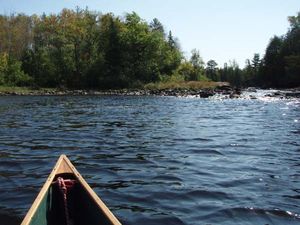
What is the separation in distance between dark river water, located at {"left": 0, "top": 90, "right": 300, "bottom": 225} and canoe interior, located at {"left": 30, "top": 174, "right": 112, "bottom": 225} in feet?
3.65

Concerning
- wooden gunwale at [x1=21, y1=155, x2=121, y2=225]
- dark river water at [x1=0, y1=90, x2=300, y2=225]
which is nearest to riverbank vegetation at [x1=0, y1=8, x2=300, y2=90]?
dark river water at [x1=0, y1=90, x2=300, y2=225]

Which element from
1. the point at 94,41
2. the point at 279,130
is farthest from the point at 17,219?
the point at 94,41

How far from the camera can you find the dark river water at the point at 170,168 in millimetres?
7641

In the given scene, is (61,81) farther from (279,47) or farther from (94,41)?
(279,47)

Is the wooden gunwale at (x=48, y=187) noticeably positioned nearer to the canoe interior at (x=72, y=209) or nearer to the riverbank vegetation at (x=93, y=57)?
the canoe interior at (x=72, y=209)

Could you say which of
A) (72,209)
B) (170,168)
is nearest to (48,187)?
(72,209)

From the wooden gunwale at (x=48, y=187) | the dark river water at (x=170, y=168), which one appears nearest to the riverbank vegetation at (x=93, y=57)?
the dark river water at (x=170, y=168)

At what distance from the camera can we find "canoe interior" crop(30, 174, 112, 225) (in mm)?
5766

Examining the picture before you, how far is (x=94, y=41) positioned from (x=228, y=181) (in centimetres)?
7295

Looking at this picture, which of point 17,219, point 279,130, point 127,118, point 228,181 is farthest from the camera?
point 127,118

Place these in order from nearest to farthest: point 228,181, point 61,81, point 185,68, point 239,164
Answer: point 228,181
point 239,164
point 61,81
point 185,68

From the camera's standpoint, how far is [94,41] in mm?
79625

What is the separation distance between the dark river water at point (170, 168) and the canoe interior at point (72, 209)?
3.65 ft

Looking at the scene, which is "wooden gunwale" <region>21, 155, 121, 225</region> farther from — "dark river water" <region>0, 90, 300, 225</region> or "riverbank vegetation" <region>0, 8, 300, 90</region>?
A: "riverbank vegetation" <region>0, 8, 300, 90</region>
